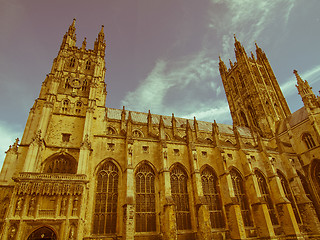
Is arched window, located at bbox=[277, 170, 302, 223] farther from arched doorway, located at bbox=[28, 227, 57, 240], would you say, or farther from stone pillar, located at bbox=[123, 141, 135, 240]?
arched doorway, located at bbox=[28, 227, 57, 240]

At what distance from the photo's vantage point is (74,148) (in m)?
20.2

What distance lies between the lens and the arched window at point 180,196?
1914 centimetres

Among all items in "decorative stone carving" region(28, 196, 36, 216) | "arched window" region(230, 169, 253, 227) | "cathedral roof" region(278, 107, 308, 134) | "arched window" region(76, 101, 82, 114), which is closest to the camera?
"decorative stone carving" region(28, 196, 36, 216)

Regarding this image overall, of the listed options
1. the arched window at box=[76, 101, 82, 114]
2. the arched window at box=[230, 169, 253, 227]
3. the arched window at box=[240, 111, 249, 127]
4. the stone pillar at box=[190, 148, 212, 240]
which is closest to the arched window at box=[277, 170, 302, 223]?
the arched window at box=[230, 169, 253, 227]

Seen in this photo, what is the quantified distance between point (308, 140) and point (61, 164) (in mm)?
33156

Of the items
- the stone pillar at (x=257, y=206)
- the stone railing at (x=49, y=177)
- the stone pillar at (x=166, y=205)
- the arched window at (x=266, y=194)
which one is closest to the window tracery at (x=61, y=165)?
the stone railing at (x=49, y=177)

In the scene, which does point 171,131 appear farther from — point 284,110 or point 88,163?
point 284,110

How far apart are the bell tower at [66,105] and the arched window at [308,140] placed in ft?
98.0

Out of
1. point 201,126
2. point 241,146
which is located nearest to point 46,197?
point 241,146

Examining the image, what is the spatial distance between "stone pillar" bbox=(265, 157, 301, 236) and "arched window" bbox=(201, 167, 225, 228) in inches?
281

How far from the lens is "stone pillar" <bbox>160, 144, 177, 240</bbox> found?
654 inches

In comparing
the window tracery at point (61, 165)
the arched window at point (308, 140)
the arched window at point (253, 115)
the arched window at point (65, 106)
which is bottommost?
the window tracery at point (61, 165)

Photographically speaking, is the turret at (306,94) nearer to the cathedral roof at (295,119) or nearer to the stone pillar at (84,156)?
the cathedral roof at (295,119)

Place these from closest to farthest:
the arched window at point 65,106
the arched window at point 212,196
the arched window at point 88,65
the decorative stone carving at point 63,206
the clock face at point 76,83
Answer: the decorative stone carving at point 63,206, the arched window at point 212,196, the arched window at point 65,106, the clock face at point 76,83, the arched window at point 88,65
